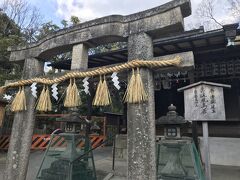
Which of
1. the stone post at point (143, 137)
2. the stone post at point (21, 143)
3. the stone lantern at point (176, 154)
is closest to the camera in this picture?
the stone post at point (143, 137)

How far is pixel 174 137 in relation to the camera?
13.4 feet

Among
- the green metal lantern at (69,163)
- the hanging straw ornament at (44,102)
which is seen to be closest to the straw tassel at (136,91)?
the hanging straw ornament at (44,102)

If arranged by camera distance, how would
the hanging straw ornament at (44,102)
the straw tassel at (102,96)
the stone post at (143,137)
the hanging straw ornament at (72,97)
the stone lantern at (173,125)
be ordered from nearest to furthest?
the stone post at (143,137), the straw tassel at (102,96), the hanging straw ornament at (72,97), the stone lantern at (173,125), the hanging straw ornament at (44,102)

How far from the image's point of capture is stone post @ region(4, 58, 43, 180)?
450 centimetres

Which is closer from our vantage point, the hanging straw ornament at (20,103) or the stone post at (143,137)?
the stone post at (143,137)

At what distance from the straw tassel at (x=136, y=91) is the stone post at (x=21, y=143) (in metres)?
2.57

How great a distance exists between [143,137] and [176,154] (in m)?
1.10

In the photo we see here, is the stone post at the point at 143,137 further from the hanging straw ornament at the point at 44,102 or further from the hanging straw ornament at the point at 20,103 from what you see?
the hanging straw ornament at the point at 20,103

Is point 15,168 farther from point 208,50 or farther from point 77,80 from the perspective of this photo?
point 208,50

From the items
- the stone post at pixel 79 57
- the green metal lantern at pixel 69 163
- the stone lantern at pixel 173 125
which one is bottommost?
the green metal lantern at pixel 69 163

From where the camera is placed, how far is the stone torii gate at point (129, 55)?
11.0 ft

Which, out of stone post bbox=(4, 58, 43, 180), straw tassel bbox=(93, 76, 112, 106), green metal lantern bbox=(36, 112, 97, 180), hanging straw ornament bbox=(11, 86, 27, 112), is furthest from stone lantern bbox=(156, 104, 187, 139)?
hanging straw ornament bbox=(11, 86, 27, 112)

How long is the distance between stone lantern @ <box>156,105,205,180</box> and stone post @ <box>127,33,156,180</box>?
718 mm

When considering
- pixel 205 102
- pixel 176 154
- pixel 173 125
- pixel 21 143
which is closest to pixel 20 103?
pixel 21 143
